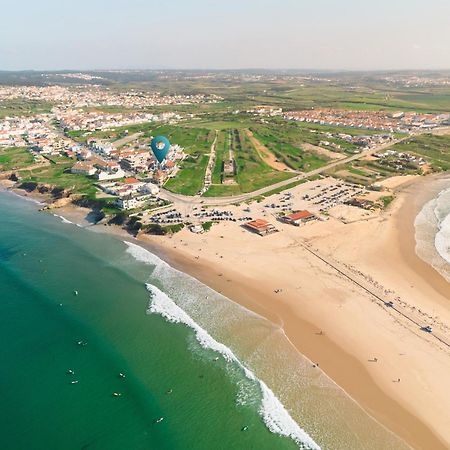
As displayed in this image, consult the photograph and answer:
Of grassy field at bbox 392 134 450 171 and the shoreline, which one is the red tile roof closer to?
the shoreline

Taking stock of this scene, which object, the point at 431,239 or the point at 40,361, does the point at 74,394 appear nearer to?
the point at 40,361

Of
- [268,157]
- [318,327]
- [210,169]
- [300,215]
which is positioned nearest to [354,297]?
[318,327]

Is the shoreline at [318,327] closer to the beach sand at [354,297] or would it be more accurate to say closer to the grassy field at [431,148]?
the beach sand at [354,297]

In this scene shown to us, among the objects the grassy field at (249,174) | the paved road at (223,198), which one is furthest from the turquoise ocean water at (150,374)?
the grassy field at (249,174)

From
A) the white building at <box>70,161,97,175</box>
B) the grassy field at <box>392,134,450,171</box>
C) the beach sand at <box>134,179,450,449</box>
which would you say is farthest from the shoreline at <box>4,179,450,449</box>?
the grassy field at <box>392,134,450,171</box>

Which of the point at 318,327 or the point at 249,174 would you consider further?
the point at 249,174

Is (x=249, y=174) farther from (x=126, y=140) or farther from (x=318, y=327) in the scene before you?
(x=318, y=327)
